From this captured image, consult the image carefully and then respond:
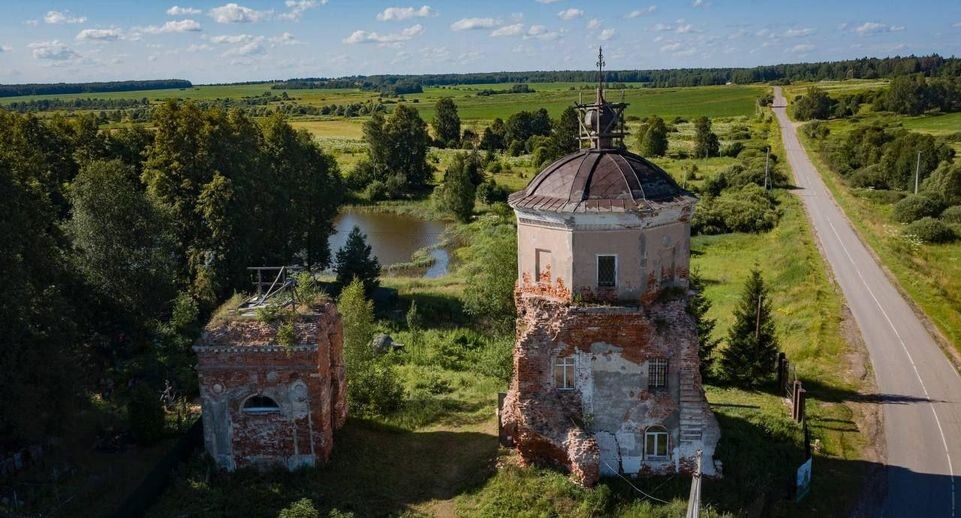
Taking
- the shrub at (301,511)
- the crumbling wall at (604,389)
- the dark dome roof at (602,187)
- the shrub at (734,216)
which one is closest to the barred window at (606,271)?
the crumbling wall at (604,389)

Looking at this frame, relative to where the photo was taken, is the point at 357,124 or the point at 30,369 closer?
the point at 30,369

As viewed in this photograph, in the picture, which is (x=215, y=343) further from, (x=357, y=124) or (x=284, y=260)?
(x=357, y=124)

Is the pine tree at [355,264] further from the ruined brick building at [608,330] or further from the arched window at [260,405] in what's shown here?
the ruined brick building at [608,330]

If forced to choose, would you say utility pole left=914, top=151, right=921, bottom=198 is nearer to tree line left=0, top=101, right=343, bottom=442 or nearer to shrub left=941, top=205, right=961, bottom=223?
shrub left=941, top=205, right=961, bottom=223

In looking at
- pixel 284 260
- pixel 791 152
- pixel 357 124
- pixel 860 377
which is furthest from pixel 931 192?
pixel 357 124

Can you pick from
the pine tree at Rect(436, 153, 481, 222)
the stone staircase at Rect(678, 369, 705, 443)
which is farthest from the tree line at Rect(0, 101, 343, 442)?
the pine tree at Rect(436, 153, 481, 222)
